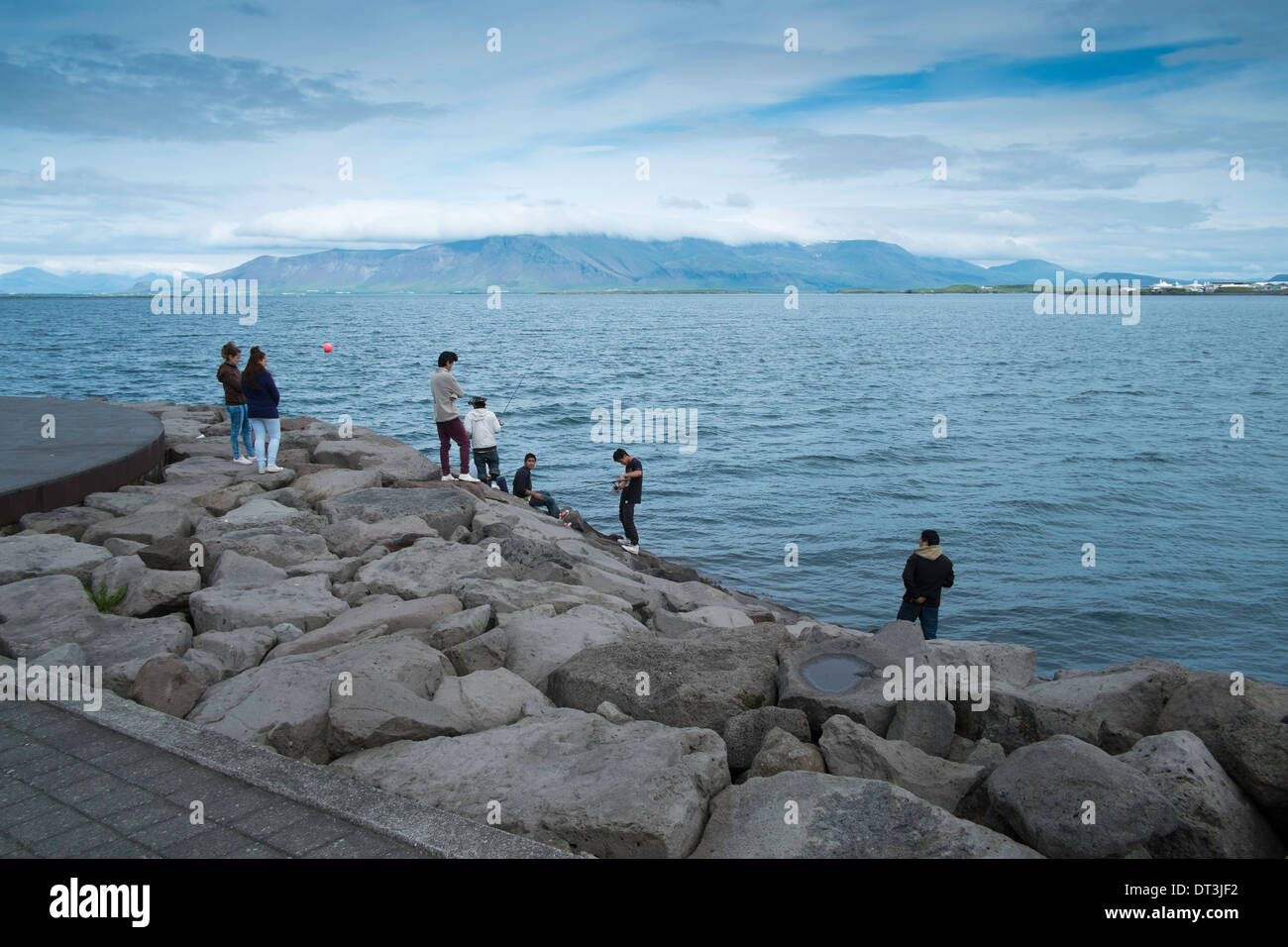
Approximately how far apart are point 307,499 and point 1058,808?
10.8 metres

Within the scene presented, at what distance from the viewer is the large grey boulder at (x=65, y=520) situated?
32.3 ft

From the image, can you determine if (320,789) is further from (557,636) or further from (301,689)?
(557,636)

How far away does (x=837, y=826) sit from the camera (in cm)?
458

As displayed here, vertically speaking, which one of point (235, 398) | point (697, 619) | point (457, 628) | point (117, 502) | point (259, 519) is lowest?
point (697, 619)

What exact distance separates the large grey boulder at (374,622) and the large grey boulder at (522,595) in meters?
0.28

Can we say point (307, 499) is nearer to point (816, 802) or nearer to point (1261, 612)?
point (816, 802)

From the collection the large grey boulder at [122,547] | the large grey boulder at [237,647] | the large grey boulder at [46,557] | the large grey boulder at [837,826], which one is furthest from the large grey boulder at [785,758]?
the large grey boulder at [122,547]

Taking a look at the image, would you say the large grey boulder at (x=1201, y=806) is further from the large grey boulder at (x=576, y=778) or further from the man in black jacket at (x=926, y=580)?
the man in black jacket at (x=926, y=580)

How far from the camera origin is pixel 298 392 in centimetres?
4078

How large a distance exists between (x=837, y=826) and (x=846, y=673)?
2.47 m

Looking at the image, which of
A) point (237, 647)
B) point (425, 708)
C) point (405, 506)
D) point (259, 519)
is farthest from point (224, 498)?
point (425, 708)

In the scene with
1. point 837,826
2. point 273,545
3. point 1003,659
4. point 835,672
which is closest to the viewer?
point 837,826

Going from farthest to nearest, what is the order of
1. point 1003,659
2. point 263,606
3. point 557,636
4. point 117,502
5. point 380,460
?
point 380,460, point 117,502, point 1003,659, point 263,606, point 557,636

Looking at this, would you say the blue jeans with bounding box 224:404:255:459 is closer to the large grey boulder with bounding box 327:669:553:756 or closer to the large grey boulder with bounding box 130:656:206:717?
the large grey boulder with bounding box 130:656:206:717
